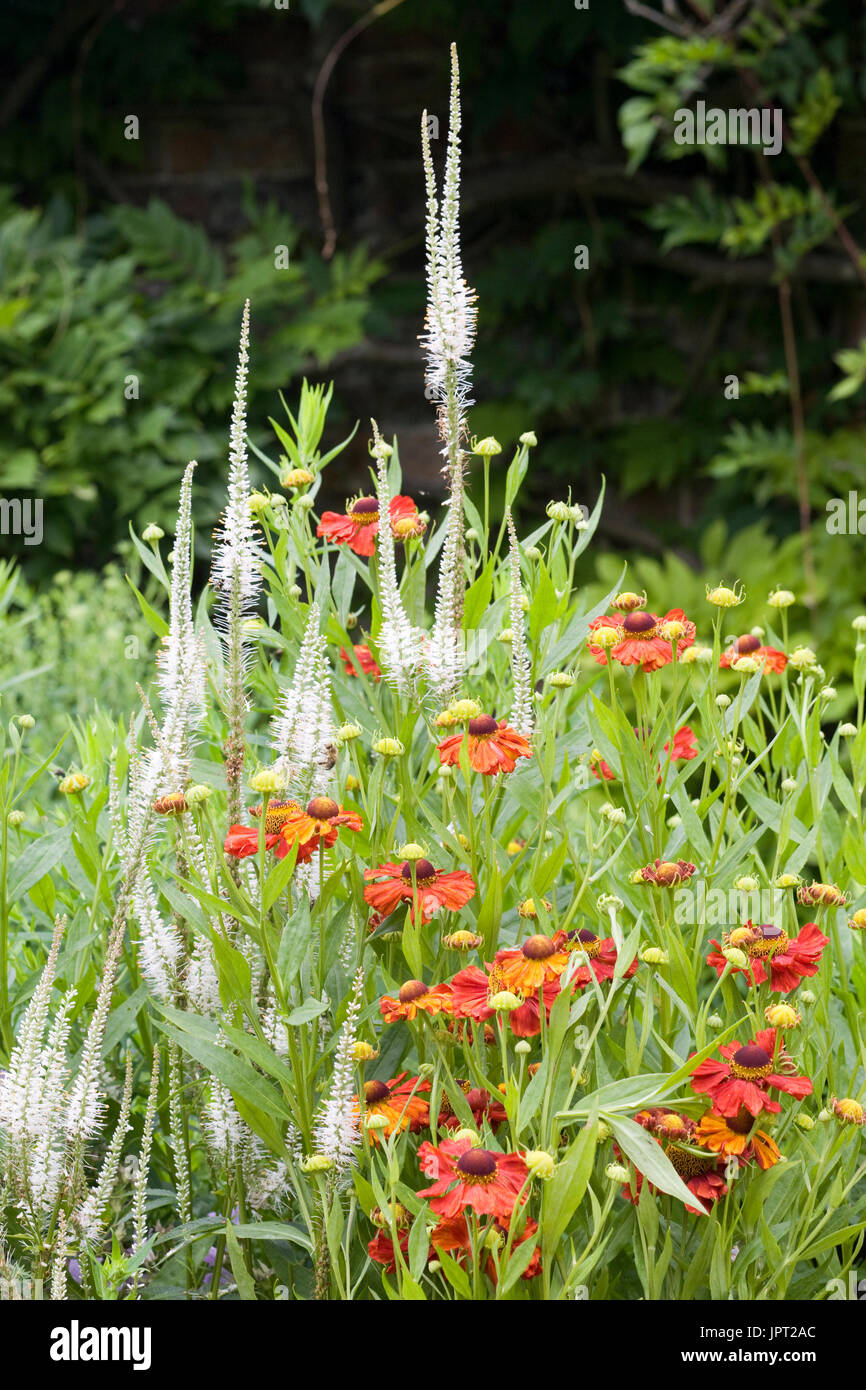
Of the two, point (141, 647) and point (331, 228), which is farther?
point (331, 228)

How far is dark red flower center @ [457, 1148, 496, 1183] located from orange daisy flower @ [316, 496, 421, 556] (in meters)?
0.43

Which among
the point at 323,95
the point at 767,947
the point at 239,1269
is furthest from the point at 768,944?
the point at 323,95

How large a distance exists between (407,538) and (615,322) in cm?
249

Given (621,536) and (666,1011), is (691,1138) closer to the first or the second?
(666,1011)

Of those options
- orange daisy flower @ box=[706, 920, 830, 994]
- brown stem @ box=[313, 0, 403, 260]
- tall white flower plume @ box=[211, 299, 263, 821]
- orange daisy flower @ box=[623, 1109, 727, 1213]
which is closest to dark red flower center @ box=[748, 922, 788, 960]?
orange daisy flower @ box=[706, 920, 830, 994]

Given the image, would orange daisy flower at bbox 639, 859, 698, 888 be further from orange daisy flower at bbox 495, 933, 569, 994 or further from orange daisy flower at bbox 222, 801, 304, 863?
orange daisy flower at bbox 222, 801, 304, 863

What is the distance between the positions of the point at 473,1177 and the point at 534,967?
0.11 m

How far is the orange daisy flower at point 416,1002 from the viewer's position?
713mm

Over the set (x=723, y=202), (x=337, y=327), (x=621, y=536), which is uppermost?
(x=723, y=202)

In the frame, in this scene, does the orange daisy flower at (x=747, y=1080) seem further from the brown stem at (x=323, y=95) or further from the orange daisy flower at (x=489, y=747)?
the brown stem at (x=323, y=95)

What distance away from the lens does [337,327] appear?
3.09 metres

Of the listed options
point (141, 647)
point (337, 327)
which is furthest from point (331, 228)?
point (141, 647)

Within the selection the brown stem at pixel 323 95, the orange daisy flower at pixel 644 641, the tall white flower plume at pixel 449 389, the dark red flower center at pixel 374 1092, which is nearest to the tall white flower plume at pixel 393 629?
the tall white flower plume at pixel 449 389

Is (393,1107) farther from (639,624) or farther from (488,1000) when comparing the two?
(639,624)
